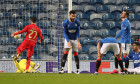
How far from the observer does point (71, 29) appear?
24.5 feet

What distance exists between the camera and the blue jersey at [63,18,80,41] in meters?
7.41

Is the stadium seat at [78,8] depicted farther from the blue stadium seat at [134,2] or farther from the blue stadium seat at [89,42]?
the blue stadium seat at [134,2]

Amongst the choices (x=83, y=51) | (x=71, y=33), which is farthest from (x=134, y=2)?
(x=71, y=33)

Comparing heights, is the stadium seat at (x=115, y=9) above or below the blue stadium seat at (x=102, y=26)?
above

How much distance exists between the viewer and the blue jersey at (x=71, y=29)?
7.41 m

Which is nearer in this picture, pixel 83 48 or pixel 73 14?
pixel 73 14

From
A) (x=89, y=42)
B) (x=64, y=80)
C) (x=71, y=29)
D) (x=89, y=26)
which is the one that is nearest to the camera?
(x=64, y=80)

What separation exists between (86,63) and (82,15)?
3169 millimetres

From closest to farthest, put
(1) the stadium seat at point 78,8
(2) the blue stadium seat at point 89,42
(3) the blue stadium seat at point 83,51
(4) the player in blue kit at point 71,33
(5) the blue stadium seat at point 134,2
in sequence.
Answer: (4) the player in blue kit at point 71,33 → (3) the blue stadium seat at point 83,51 → (2) the blue stadium seat at point 89,42 → (1) the stadium seat at point 78,8 → (5) the blue stadium seat at point 134,2

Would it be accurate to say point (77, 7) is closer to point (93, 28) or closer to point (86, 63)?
point (93, 28)

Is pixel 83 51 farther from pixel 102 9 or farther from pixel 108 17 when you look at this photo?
pixel 102 9

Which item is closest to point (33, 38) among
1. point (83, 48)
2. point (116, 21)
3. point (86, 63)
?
point (86, 63)

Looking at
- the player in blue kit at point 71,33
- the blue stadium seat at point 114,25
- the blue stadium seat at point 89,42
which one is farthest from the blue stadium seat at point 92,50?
the player in blue kit at point 71,33

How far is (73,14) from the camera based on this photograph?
7273 mm
